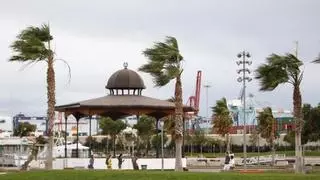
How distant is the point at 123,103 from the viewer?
180ft

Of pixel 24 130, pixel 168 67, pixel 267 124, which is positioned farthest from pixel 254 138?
pixel 168 67

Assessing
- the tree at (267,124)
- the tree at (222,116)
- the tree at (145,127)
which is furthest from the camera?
the tree at (267,124)

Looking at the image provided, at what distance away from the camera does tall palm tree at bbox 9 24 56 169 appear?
42281 mm

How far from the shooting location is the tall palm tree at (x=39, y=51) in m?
42.3

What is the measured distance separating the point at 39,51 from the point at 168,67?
26.6 ft

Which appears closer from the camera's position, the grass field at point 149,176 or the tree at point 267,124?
the grass field at point 149,176

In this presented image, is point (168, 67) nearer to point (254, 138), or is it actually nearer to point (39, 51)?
point (39, 51)

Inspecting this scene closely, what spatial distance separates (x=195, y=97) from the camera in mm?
172250

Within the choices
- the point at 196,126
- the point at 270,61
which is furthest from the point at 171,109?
the point at 196,126

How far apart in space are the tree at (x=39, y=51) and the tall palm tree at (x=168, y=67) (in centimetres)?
593

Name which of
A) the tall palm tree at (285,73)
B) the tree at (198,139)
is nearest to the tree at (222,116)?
the tree at (198,139)

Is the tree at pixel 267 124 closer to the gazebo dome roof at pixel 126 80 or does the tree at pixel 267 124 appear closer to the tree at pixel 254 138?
the tree at pixel 254 138

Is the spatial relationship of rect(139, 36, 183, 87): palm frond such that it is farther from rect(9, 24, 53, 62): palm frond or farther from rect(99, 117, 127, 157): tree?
rect(99, 117, 127, 157): tree

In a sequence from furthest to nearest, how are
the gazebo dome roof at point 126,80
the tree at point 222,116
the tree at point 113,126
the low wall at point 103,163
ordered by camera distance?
1. the tree at point 222,116
2. the tree at point 113,126
3. the gazebo dome roof at point 126,80
4. the low wall at point 103,163
